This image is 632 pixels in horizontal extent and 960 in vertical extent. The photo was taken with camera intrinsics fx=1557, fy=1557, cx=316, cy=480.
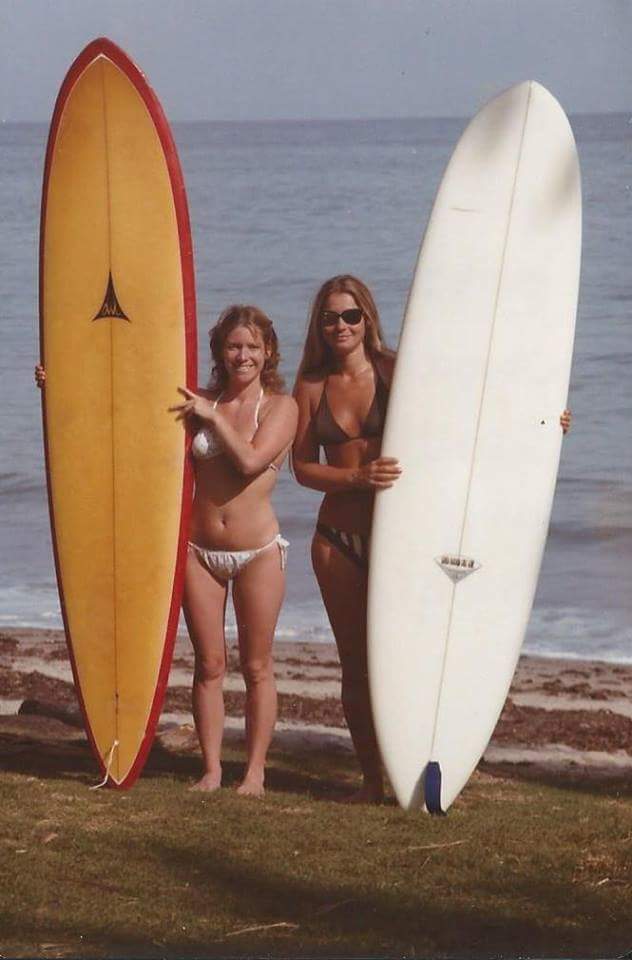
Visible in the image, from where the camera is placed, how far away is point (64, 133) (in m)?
3.80

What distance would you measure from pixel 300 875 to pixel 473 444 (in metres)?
1.13

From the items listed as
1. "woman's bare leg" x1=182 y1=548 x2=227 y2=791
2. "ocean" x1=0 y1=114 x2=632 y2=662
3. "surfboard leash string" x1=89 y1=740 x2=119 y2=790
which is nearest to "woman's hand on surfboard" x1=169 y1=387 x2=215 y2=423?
"woman's bare leg" x1=182 y1=548 x2=227 y2=791

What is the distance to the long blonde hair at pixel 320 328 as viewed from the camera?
3566 millimetres

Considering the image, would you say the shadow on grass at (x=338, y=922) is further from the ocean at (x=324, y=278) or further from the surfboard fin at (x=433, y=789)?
the ocean at (x=324, y=278)

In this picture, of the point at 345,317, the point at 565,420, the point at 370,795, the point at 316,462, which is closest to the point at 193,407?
the point at 316,462

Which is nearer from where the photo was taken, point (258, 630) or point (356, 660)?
point (258, 630)

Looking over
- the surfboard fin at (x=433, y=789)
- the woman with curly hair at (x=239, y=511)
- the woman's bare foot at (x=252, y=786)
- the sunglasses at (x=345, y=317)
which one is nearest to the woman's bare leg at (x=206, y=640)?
the woman with curly hair at (x=239, y=511)

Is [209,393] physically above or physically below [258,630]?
above

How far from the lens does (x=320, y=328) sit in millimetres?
3609

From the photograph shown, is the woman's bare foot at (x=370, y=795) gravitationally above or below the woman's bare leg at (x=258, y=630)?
below

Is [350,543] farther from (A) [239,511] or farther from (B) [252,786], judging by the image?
(B) [252,786]

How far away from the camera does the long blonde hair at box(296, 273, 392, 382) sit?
3566 millimetres

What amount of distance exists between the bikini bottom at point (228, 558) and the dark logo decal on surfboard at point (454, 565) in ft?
1.30

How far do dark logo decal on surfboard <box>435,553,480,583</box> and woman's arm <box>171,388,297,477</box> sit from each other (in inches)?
19.6
